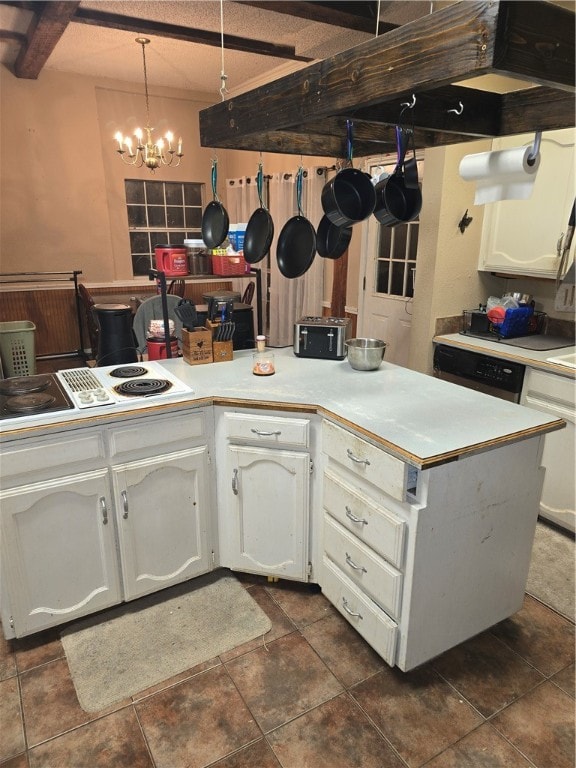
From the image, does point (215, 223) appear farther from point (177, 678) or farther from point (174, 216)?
point (174, 216)

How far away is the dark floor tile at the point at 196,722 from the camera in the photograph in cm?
151

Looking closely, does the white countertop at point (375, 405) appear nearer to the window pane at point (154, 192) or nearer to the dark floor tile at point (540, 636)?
the dark floor tile at point (540, 636)

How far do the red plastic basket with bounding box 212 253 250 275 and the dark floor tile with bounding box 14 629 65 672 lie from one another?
1.77 metres

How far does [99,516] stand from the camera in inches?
73.2

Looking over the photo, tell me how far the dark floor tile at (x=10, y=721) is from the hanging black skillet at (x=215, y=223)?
5.80ft

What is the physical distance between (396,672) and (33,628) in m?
1.32

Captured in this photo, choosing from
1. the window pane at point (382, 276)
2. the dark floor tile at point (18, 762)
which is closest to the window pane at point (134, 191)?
the window pane at point (382, 276)

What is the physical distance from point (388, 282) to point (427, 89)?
10.1 ft

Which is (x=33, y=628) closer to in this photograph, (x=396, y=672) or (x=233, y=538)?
(x=233, y=538)

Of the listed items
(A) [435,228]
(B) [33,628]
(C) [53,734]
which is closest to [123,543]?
(B) [33,628]

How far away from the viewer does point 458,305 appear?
3.16 m

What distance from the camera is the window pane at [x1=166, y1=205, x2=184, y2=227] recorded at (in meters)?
6.13

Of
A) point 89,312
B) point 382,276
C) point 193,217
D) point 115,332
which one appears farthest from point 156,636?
point 193,217

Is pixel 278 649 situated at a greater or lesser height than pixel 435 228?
lesser
